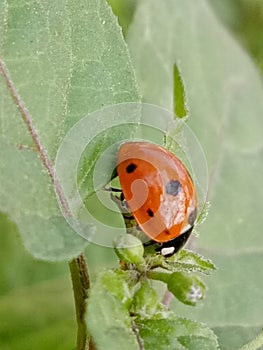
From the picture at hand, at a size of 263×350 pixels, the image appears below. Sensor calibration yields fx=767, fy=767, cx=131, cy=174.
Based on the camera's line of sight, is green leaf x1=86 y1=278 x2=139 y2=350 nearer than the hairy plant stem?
Yes

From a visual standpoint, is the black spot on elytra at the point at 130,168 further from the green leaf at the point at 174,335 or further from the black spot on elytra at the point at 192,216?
Result: the green leaf at the point at 174,335

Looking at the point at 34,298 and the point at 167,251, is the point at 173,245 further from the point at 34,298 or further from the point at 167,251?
the point at 34,298

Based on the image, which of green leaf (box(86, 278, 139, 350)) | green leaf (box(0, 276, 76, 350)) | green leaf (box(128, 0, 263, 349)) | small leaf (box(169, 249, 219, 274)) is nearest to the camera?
green leaf (box(86, 278, 139, 350))

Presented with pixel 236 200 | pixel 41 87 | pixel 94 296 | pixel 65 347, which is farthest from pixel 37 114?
pixel 65 347

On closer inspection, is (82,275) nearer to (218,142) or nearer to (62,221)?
(62,221)

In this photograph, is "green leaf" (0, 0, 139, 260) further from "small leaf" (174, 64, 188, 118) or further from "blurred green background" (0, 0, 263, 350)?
"blurred green background" (0, 0, 263, 350)

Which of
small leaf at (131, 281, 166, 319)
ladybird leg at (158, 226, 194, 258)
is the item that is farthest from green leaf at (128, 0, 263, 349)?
small leaf at (131, 281, 166, 319)
